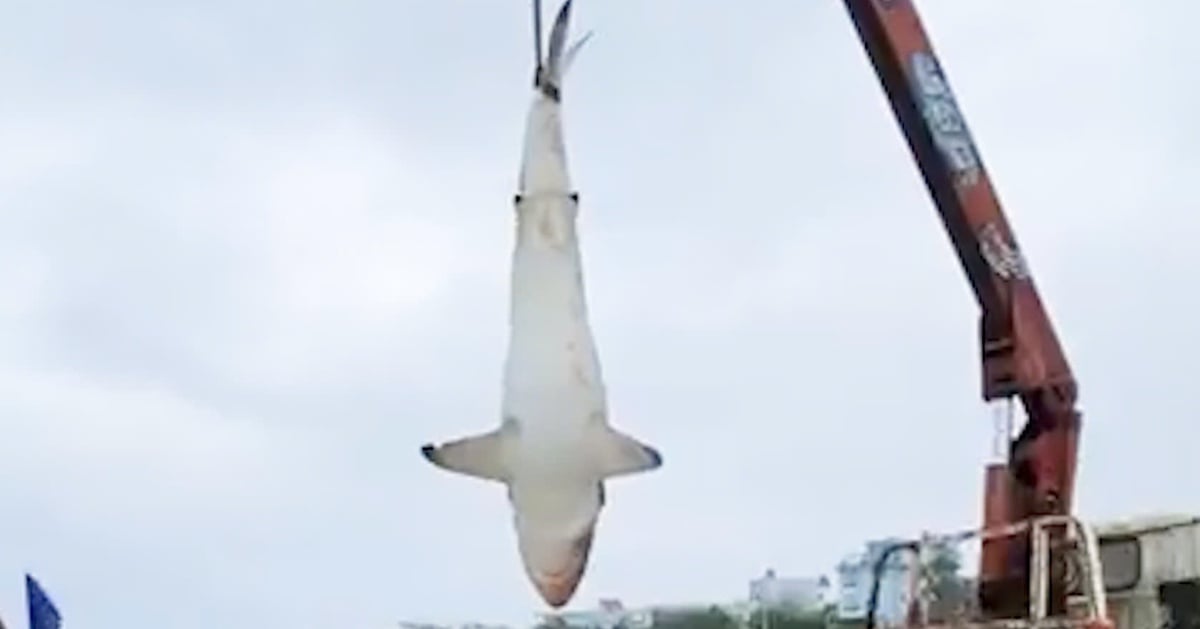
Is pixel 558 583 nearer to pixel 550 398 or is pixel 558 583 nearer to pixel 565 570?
pixel 565 570

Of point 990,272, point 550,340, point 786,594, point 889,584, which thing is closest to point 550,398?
point 550,340

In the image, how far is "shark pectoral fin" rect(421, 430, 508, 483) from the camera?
7.71m

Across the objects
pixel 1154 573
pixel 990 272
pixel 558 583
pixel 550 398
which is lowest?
pixel 558 583

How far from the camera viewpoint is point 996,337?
45.1 ft

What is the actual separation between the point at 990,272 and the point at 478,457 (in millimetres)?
6419

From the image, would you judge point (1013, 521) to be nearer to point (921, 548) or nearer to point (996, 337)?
point (996, 337)

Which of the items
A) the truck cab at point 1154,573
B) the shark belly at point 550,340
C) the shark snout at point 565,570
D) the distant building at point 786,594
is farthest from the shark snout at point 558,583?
the distant building at point 786,594

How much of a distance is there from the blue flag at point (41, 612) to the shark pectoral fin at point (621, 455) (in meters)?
4.66

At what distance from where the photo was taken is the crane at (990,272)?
1351 cm

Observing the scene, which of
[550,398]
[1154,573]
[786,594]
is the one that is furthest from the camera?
[786,594]

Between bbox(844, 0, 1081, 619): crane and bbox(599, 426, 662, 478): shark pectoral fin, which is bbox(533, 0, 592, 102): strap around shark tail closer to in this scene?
bbox(599, 426, 662, 478): shark pectoral fin

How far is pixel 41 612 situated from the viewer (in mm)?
11555

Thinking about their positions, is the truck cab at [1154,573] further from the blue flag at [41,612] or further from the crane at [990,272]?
the blue flag at [41,612]

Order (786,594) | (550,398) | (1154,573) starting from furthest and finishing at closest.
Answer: (786,594) → (1154,573) → (550,398)
